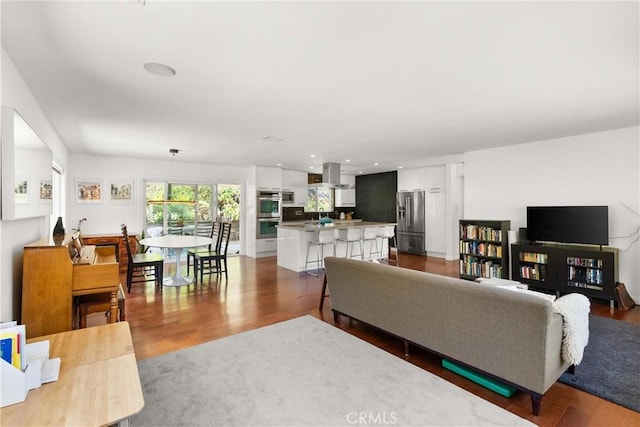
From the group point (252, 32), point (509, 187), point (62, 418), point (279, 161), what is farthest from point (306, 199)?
point (62, 418)

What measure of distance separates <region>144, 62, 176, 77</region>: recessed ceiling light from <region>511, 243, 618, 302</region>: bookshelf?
17.7 feet

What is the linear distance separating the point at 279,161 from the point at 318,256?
2431 mm

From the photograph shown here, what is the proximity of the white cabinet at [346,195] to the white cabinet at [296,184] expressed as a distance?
1.39 m

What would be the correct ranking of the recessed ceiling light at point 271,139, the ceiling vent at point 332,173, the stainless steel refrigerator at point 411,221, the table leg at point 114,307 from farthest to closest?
the stainless steel refrigerator at point 411,221
the ceiling vent at point 332,173
the recessed ceiling light at point 271,139
the table leg at point 114,307

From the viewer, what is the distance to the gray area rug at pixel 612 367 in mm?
2279

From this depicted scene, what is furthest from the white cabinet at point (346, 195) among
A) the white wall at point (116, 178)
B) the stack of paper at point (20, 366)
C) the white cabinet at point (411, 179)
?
the stack of paper at point (20, 366)

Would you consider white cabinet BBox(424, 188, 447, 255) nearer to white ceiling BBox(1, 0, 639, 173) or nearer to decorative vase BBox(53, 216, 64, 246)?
white ceiling BBox(1, 0, 639, 173)

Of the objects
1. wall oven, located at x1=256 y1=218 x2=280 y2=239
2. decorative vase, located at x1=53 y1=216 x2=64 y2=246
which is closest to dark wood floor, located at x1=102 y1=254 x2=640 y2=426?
decorative vase, located at x1=53 y1=216 x2=64 y2=246

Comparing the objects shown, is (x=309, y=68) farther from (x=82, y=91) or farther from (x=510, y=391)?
(x=510, y=391)

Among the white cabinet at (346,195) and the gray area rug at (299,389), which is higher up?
the white cabinet at (346,195)

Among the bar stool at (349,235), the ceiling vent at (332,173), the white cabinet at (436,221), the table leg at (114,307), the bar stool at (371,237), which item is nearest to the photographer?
the table leg at (114,307)

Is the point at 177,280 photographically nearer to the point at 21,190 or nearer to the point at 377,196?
the point at 21,190

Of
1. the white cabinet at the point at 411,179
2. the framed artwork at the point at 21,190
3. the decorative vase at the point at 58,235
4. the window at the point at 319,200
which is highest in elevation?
the white cabinet at the point at 411,179

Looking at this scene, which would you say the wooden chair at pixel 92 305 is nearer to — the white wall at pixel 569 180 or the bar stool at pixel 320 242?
the bar stool at pixel 320 242
